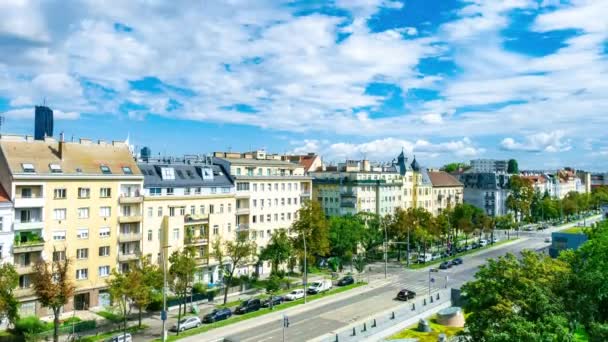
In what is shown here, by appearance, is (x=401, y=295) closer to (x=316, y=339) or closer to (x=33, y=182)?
(x=316, y=339)

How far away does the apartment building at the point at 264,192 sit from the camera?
82.1m

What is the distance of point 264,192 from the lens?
8619cm

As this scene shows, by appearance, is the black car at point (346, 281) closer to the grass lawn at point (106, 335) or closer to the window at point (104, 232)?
the grass lawn at point (106, 335)

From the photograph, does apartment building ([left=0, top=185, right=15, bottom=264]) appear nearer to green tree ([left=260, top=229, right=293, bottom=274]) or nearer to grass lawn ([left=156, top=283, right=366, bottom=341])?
grass lawn ([left=156, top=283, right=366, bottom=341])

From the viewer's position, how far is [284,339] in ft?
165

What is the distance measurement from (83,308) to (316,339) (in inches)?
1156

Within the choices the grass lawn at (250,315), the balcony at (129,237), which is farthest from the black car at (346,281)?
the balcony at (129,237)

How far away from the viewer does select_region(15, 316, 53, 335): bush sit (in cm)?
4946

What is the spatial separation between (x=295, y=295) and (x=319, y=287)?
4.90 meters

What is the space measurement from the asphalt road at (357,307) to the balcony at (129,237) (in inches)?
844

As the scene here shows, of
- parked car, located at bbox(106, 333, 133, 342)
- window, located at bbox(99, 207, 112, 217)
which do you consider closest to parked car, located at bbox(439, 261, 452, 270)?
window, located at bbox(99, 207, 112, 217)

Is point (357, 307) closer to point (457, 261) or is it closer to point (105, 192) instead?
point (105, 192)

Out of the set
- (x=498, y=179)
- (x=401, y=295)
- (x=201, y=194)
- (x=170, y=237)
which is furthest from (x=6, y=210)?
(x=498, y=179)

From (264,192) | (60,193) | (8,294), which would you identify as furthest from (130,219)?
(264,192)
